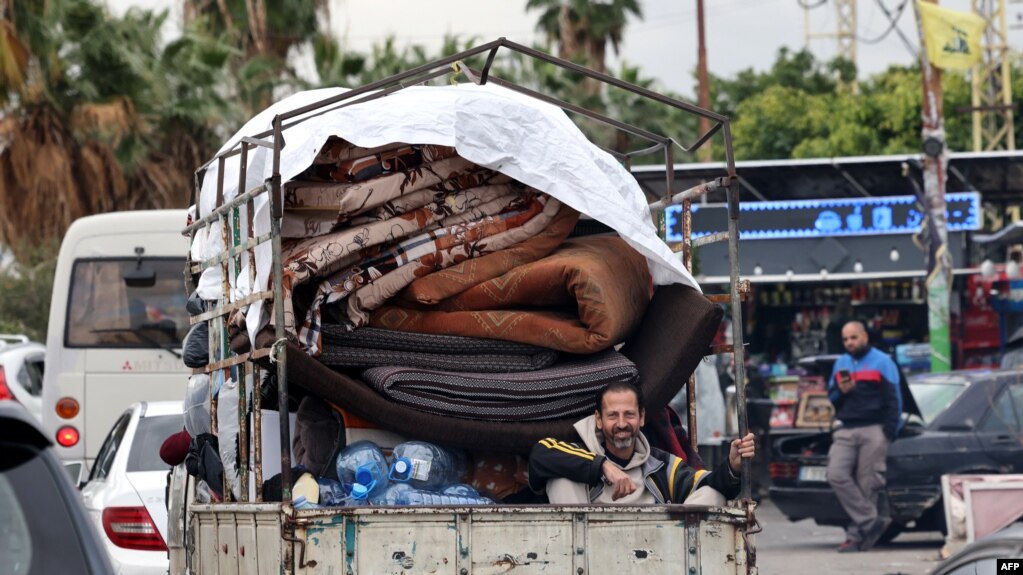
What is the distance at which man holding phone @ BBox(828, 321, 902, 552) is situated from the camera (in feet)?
46.6

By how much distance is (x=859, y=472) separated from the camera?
1430cm

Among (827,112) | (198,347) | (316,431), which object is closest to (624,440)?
(316,431)

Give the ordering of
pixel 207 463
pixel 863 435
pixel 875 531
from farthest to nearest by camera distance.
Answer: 1. pixel 863 435
2. pixel 875 531
3. pixel 207 463

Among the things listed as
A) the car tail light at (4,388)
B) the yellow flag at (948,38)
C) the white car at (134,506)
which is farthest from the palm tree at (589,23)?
the white car at (134,506)

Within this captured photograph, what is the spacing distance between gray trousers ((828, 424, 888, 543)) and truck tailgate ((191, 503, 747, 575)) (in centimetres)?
824

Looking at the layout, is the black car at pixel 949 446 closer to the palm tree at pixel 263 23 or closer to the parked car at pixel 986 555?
the parked car at pixel 986 555

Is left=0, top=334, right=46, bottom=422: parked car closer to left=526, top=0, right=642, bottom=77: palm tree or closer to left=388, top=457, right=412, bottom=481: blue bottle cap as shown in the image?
left=388, top=457, right=412, bottom=481: blue bottle cap

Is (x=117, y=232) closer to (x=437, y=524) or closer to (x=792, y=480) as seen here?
(x=792, y=480)

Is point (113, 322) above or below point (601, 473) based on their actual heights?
above

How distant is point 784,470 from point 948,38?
25.6ft

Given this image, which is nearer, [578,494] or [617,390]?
[578,494]

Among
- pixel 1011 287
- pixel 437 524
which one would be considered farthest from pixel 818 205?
pixel 437 524

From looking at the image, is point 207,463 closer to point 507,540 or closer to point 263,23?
point 507,540

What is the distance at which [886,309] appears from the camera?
28859 millimetres
